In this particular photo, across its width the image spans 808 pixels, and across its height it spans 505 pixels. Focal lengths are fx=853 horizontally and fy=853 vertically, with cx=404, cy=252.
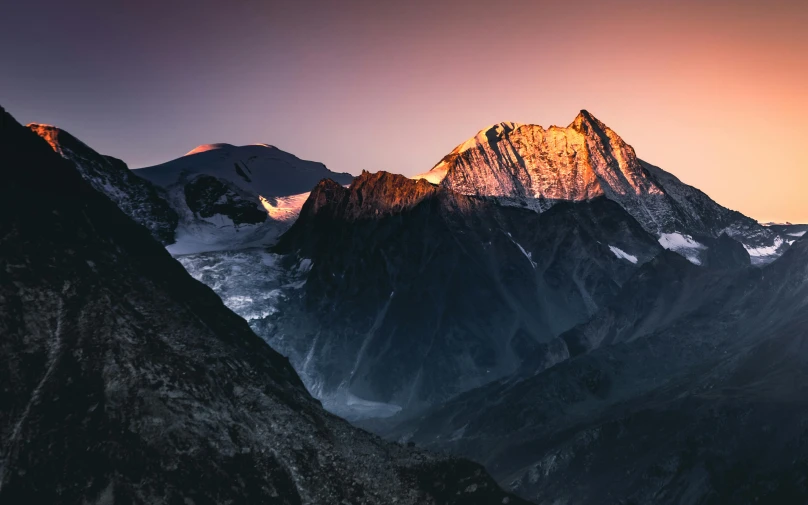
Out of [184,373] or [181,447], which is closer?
[181,447]

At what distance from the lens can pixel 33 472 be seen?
9731 centimetres

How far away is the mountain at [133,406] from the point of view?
331 feet

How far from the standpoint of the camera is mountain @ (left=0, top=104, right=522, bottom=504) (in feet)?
331

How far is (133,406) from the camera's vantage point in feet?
355

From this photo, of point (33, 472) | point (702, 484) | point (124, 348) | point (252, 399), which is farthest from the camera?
point (702, 484)

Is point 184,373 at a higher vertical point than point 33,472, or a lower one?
higher

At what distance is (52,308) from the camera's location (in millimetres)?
117375

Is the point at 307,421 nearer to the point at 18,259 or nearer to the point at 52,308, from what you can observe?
the point at 52,308

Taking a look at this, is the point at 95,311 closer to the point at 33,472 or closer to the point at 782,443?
the point at 33,472

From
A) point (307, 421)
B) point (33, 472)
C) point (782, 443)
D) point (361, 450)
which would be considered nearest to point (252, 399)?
point (307, 421)

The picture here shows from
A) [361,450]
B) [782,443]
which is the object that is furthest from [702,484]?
[361,450]

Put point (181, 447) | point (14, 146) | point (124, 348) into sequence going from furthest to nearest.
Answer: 1. point (14, 146)
2. point (124, 348)
3. point (181, 447)

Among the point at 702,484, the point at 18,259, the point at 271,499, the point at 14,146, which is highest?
the point at 14,146

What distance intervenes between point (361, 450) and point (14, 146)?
262ft
